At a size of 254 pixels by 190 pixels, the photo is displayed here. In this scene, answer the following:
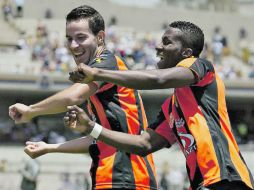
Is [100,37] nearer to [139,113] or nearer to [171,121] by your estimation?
[139,113]

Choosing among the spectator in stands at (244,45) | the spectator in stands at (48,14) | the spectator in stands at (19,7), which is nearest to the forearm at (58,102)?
the spectator in stands at (244,45)

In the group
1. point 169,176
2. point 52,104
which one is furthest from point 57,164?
point 52,104

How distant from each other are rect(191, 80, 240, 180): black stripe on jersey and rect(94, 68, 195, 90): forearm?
39 cm

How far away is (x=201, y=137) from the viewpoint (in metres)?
6.18

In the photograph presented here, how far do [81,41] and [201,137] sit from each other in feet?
5.17

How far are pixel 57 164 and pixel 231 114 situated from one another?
1340cm

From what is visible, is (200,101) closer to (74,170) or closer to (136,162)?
(136,162)

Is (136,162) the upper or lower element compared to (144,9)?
upper

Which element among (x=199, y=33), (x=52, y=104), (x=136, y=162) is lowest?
(x=136, y=162)

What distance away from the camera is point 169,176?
78.4 feet

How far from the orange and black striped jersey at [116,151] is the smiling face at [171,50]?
902mm

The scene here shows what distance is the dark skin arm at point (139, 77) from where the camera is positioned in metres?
5.59

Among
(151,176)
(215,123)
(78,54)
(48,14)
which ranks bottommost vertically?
(48,14)

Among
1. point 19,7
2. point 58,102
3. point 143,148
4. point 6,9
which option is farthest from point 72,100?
point 19,7
